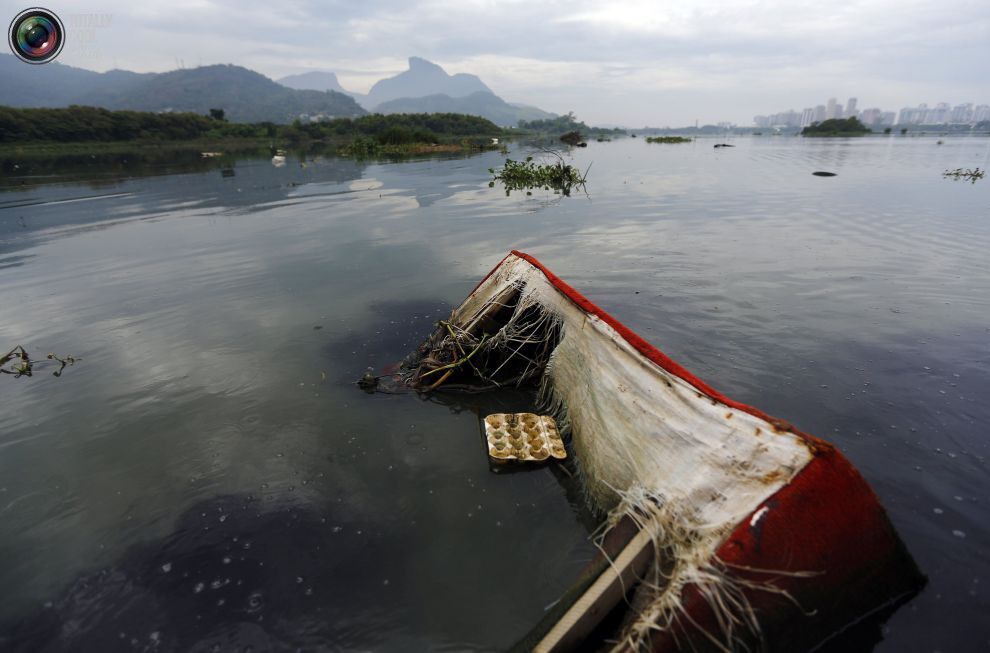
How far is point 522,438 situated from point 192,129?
122 meters

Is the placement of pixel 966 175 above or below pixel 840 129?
below

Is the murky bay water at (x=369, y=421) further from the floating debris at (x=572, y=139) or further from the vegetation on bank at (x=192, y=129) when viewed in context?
the floating debris at (x=572, y=139)

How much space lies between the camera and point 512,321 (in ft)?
23.6

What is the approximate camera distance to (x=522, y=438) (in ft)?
19.9

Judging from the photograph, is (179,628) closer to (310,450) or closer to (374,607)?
(374,607)

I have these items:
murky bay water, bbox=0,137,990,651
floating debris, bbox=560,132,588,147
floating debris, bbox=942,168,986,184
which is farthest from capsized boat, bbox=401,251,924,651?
floating debris, bbox=560,132,588,147

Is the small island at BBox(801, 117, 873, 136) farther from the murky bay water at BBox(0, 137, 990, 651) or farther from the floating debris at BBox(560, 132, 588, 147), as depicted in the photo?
the murky bay water at BBox(0, 137, 990, 651)

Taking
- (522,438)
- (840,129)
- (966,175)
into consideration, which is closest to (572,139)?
(966,175)

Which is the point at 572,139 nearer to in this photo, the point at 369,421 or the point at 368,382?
the point at 368,382

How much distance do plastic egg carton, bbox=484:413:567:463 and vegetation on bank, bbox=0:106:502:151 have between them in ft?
220

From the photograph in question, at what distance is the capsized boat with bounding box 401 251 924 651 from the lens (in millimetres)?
2773

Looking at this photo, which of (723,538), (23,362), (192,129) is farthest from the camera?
(192,129)

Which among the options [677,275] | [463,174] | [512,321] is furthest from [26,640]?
[463,174]

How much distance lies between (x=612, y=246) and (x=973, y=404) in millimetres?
10099
